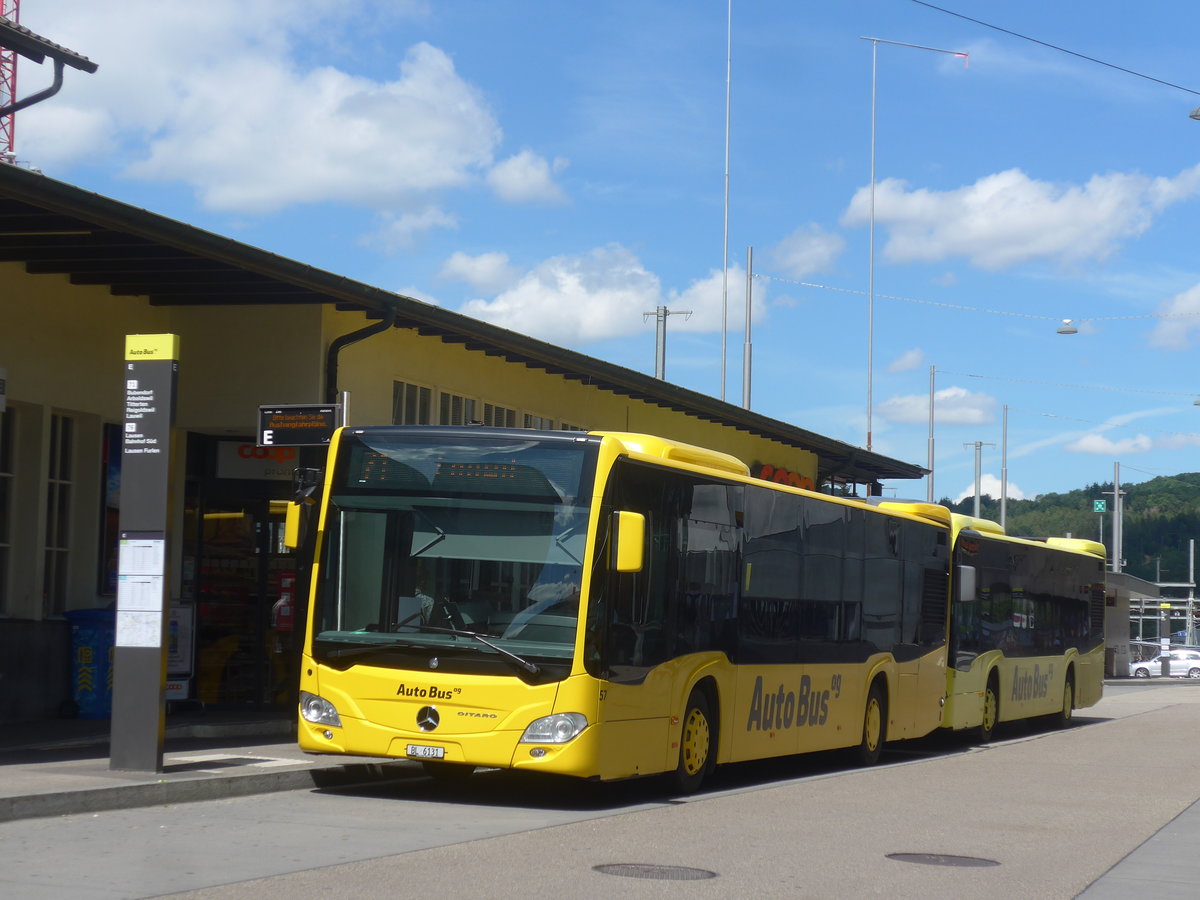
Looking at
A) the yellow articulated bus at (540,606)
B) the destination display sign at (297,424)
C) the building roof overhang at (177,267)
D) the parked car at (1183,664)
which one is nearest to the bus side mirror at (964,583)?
the building roof overhang at (177,267)

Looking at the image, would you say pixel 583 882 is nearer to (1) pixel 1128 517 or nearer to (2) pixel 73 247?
(2) pixel 73 247

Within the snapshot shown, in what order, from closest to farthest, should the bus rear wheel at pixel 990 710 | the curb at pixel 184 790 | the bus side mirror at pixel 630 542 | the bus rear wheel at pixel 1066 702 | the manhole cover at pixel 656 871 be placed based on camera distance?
the manhole cover at pixel 656 871, the curb at pixel 184 790, the bus side mirror at pixel 630 542, the bus rear wheel at pixel 990 710, the bus rear wheel at pixel 1066 702

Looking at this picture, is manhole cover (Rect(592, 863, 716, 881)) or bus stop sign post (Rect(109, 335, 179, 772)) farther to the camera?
bus stop sign post (Rect(109, 335, 179, 772))

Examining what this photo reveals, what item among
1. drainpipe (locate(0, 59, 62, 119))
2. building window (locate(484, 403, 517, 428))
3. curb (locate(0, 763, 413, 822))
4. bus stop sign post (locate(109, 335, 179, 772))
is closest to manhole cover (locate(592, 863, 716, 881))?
curb (locate(0, 763, 413, 822))

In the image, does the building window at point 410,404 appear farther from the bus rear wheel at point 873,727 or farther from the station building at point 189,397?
the bus rear wheel at point 873,727

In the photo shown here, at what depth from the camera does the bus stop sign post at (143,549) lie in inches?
493

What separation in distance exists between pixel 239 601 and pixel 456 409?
4.00 m

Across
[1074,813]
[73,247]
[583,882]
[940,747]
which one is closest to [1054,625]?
[940,747]

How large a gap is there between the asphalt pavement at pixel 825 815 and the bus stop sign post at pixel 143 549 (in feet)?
1.52

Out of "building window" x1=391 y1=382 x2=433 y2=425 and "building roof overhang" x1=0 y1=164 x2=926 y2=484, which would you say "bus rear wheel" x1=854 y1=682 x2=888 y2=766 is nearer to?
"building roof overhang" x1=0 y1=164 x2=926 y2=484

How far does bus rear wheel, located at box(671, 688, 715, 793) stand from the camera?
13898mm

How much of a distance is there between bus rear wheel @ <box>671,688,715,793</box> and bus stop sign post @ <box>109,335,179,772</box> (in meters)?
4.18

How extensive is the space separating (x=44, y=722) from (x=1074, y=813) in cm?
1012

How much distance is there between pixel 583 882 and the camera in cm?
885
